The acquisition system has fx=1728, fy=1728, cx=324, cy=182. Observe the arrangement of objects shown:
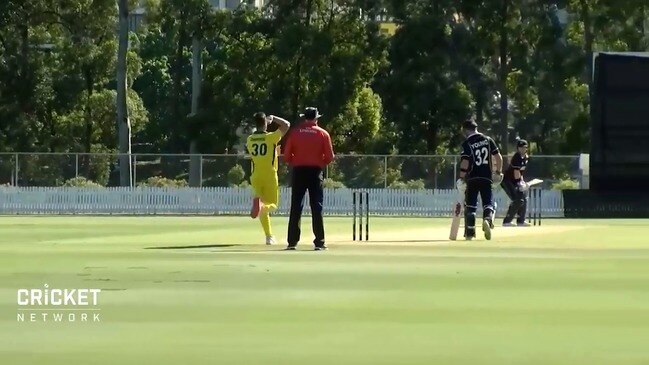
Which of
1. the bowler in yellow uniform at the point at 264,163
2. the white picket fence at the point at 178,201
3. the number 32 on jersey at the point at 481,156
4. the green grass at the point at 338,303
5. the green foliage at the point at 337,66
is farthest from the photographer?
the green foliage at the point at 337,66

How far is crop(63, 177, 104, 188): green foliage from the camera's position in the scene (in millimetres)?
46750

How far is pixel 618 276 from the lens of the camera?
16.9 metres

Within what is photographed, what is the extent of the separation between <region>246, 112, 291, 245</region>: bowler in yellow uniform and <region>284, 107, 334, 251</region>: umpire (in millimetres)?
975

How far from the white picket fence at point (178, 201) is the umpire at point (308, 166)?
23.1 meters

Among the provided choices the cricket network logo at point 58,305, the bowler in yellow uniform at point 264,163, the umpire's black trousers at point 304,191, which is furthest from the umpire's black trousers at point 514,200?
the cricket network logo at point 58,305

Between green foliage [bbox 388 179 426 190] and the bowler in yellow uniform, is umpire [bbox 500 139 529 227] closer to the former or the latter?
the bowler in yellow uniform

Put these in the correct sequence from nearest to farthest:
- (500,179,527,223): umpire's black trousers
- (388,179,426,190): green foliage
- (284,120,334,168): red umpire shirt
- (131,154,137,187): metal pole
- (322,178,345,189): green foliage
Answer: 1. (284,120,334,168): red umpire shirt
2. (500,179,527,223): umpire's black trousers
3. (322,178,345,189): green foliage
4. (388,179,426,190): green foliage
5. (131,154,137,187): metal pole

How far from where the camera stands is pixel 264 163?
2333cm

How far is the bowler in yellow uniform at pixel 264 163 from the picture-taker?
23156 mm

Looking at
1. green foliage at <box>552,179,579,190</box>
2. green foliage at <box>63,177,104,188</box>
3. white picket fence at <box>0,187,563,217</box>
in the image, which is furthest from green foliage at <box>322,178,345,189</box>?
green foliage at <box>63,177,104,188</box>

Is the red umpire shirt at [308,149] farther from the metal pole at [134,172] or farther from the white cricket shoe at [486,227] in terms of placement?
the metal pole at [134,172]

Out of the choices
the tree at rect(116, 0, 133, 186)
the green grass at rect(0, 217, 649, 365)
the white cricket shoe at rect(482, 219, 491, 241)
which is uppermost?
the tree at rect(116, 0, 133, 186)

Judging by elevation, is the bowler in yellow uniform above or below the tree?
below

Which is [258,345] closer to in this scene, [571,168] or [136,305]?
[136,305]
